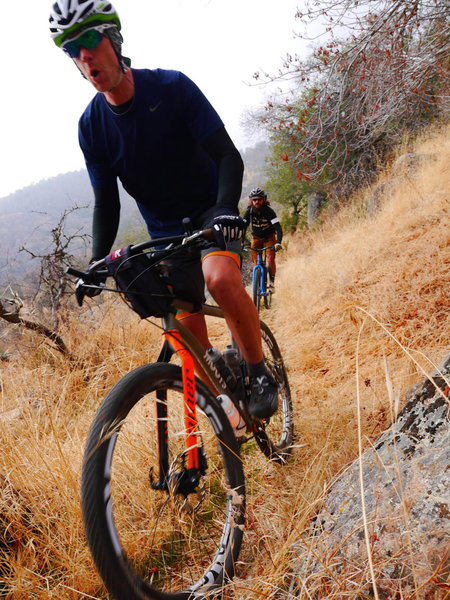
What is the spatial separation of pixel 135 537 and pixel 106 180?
6.30 feet

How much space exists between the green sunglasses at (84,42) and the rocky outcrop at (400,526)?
2047mm

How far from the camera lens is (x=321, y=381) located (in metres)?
3.67

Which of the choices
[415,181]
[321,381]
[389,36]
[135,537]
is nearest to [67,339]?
[321,381]

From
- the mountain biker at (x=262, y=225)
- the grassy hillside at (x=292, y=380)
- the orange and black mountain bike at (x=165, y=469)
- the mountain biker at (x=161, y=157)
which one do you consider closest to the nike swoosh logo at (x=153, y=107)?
the mountain biker at (x=161, y=157)

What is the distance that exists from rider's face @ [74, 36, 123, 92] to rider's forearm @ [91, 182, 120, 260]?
20.8 inches

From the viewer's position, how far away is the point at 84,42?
1764mm

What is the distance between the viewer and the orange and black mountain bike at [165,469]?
116 centimetres

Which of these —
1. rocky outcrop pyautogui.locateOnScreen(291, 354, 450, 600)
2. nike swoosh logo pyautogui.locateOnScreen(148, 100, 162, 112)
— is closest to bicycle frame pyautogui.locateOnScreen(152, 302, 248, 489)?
rocky outcrop pyautogui.locateOnScreen(291, 354, 450, 600)

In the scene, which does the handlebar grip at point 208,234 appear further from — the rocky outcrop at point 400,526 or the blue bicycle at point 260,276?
the blue bicycle at point 260,276

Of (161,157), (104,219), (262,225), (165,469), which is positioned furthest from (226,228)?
(262,225)

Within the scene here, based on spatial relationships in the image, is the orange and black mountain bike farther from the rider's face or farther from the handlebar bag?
the rider's face

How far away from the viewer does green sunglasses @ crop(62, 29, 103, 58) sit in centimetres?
175

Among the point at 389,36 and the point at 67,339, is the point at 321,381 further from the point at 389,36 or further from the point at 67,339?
the point at 389,36

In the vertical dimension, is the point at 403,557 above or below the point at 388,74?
below
